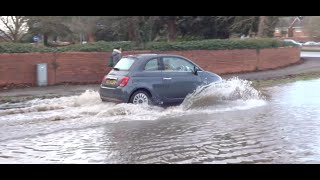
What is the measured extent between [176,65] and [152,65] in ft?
2.73

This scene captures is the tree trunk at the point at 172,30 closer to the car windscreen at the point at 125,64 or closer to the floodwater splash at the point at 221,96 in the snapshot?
the floodwater splash at the point at 221,96

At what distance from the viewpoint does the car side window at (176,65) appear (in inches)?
522

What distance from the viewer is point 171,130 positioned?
994 cm

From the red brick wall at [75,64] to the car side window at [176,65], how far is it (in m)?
7.29

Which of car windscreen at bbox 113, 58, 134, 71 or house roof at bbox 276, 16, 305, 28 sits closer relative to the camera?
house roof at bbox 276, 16, 305, 28

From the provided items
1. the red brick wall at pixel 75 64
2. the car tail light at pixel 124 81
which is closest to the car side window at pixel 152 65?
the car tail light at pixel 124 81

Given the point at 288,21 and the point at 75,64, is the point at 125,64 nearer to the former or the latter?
the point at 75,64

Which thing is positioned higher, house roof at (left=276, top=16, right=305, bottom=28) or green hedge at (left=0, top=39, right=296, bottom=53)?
house roof at (left=276, top=16, right=305, bottom=28)

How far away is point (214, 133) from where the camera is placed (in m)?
9.54

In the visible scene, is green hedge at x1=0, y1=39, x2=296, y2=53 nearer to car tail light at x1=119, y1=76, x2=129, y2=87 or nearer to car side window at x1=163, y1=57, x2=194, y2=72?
car side window at x1=163, y1=57, x2=194, y2=72

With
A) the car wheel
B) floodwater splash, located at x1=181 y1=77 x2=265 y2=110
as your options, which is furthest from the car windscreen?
floodwater splash, located at x1=181 y1=77 x2=265 y2=110

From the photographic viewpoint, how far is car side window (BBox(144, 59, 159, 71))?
12.9 meters

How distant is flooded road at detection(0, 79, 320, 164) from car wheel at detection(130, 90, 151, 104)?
218 mm
